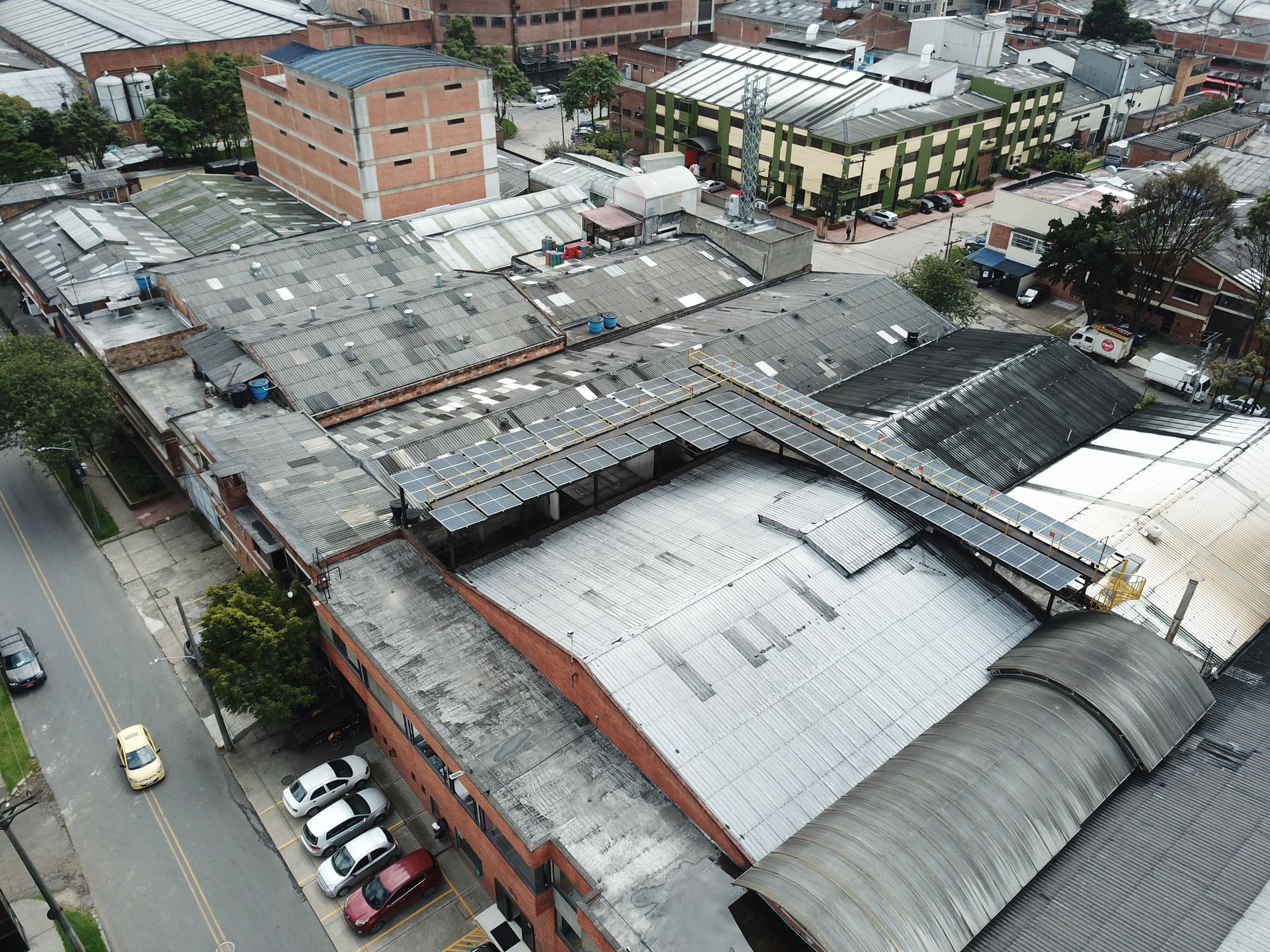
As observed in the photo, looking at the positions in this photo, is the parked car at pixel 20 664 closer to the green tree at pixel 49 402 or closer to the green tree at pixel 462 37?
the green tree at pixel 49 402

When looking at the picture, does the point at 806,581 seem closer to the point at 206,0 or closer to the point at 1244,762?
the point at 1244,762

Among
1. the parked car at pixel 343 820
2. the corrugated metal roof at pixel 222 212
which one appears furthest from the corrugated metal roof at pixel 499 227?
the parked car at pixel 343 820

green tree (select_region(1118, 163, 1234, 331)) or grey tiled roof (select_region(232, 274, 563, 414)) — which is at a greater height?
green tree (select_region(1118, 163, 1234, 331))

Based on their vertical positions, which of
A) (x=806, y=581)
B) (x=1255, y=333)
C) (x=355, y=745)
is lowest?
(x=355, y=745)

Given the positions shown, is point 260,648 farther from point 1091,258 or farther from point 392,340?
point 1091,258

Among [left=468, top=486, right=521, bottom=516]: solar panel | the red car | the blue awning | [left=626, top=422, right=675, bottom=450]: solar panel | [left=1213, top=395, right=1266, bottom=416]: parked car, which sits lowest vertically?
the red car

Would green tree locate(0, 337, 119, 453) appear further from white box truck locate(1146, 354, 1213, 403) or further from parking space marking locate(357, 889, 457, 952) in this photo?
white box truck locate(1146, 354, 1213, 403)

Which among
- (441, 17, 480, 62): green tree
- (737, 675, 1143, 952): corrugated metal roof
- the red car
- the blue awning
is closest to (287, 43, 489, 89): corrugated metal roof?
(441, 17, 480, 62): green tree

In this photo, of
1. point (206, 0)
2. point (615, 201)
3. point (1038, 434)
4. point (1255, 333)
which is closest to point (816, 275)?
point (615, 201)
